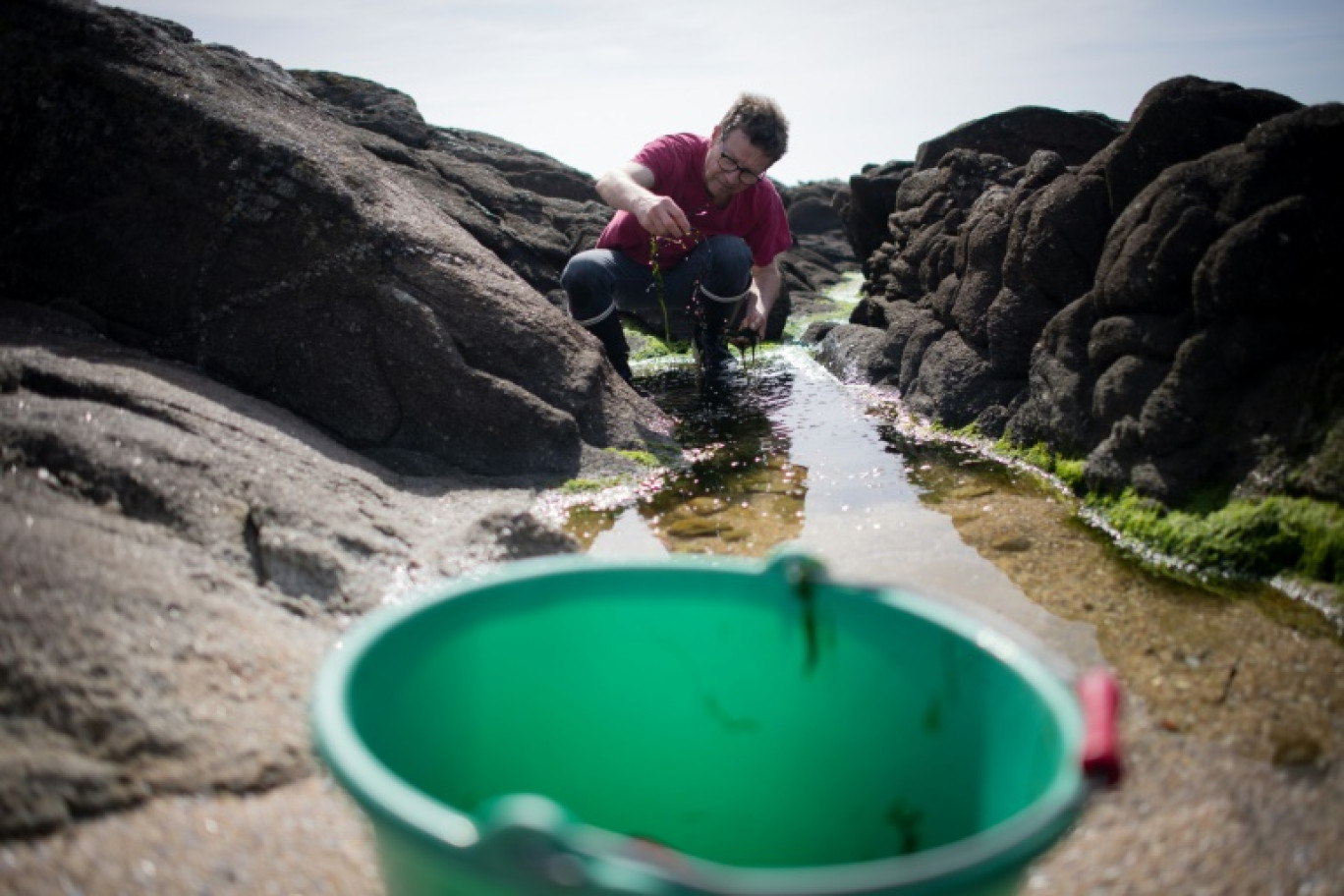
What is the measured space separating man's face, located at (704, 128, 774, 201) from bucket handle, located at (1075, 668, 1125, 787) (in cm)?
466

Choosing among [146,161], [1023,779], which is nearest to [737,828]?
[1023,779]

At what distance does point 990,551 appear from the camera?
12.2 ft

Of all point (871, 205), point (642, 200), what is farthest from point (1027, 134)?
point (642, 200)

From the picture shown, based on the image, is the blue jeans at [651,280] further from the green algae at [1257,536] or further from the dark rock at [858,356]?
the green algae at [1257,536]

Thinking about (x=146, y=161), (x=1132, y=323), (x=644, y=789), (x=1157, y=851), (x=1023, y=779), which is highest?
(x=146, y=161)

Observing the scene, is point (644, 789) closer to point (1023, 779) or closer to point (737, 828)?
point (737, 828)

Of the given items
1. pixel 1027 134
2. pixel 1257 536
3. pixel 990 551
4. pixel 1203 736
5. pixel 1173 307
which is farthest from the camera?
pixel 1027 134

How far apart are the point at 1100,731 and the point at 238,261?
4.33 meters

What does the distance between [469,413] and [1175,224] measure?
10.2 feet

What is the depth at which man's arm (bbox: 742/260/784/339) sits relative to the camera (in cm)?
602

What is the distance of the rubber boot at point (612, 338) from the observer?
6.18 meters

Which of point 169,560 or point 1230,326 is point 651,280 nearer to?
point 1230,326

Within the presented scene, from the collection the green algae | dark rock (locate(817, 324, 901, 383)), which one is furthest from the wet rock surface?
dark rock (locate(817, 324, 901, 383))

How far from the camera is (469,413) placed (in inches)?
179
